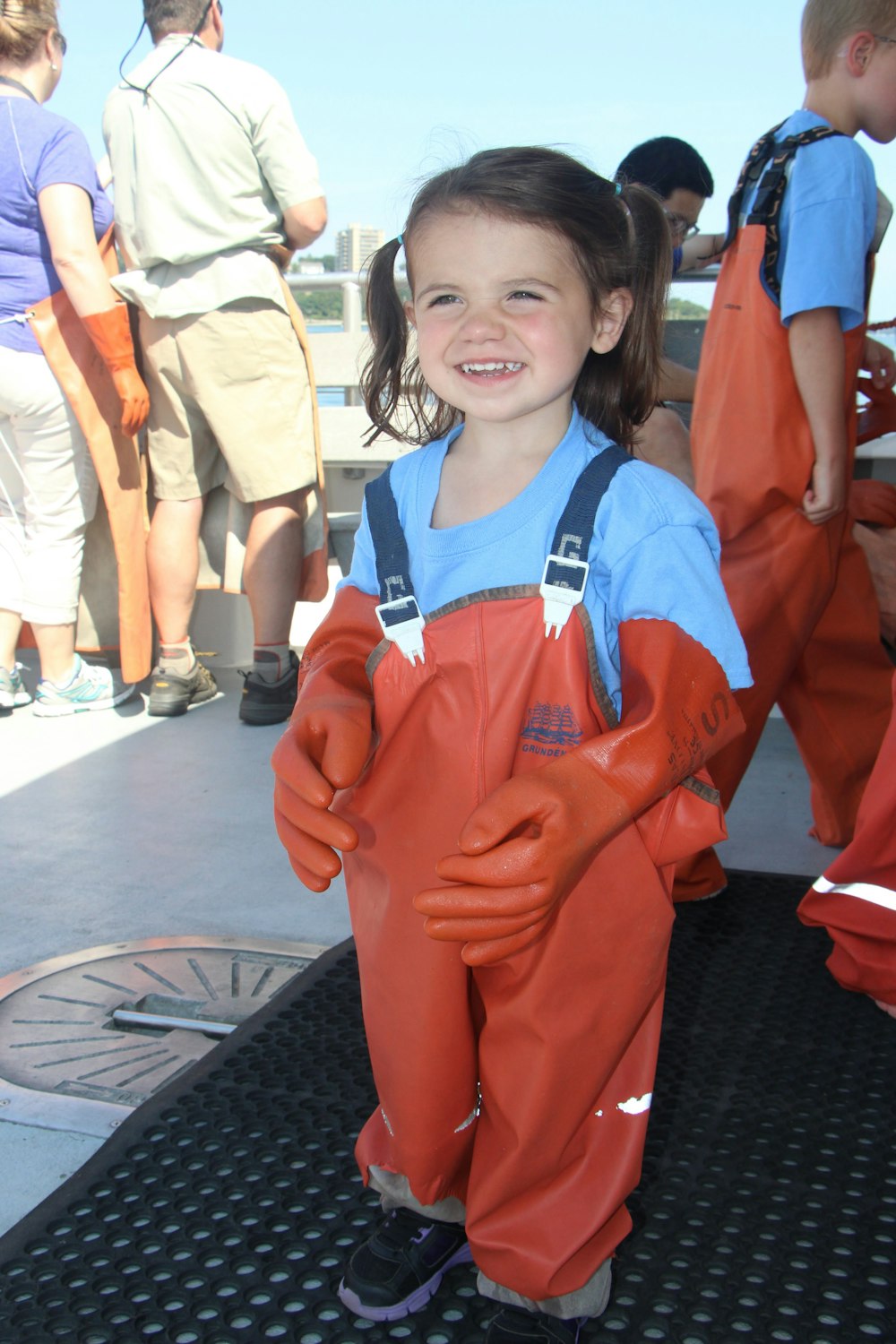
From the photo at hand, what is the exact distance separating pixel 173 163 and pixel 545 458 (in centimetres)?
258

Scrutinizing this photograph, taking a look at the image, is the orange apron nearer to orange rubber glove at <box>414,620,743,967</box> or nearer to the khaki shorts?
the khaki shorts

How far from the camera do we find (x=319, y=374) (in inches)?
240

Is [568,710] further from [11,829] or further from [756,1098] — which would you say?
[11,829]

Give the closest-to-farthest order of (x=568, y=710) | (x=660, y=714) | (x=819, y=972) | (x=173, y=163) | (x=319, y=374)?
(x=660, y=714) < (x=568, y=710) < (x=819, y=972) < (x=173, y=163) < (x=319, y=374)

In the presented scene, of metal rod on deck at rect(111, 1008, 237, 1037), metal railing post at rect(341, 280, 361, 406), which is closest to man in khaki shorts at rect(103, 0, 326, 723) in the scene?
metal rod on deck at rect(111, 1008, 237, 1037)

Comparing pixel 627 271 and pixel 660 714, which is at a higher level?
pixel 627 271

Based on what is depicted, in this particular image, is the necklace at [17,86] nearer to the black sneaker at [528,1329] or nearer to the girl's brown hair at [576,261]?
the girl's brown hair at [576,261]

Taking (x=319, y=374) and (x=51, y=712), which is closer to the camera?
(x=51, y=712)

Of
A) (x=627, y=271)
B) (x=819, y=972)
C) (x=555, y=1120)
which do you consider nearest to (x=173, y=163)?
(x=627, y=271)

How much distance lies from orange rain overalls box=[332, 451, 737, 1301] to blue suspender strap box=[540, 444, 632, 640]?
2 cm

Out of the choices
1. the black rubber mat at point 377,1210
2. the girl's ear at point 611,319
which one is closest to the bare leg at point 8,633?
the black rubber mat at point 377,1210

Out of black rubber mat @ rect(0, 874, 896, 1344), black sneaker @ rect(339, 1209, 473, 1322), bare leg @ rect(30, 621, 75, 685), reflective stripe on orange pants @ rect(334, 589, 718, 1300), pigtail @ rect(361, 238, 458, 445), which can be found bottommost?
bare leg @ rect(30, 621, 75, 685)

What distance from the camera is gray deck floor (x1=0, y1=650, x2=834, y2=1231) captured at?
2.37 m

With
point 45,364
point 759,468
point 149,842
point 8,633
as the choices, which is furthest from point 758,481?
point 8,633
